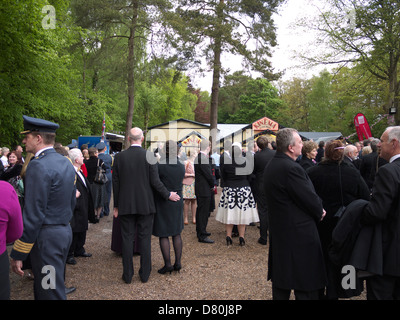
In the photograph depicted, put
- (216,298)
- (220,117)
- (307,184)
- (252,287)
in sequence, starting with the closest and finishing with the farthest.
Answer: (307,184) < (216,298) < (252,287) < (220,117)

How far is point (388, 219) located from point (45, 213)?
Result: 306 cm

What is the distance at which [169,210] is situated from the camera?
5305 millimetres

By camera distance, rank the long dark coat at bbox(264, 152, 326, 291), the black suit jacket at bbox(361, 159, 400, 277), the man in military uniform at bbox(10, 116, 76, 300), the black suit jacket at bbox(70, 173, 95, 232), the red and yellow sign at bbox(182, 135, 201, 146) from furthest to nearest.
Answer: the red and yellow sign at bbox(182, 135, 201, 146) → the black suit jacket at bbox(70, 173, 95, 232) → the long dark coat at bbox(264, 152, 326, 291) → the man in military uniform at bbox(10, 116, 76, 300) → the black suit jacket at bbox(361, 159, 400, 277)

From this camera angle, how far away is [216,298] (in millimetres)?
4457

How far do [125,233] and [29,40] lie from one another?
10.4 metres

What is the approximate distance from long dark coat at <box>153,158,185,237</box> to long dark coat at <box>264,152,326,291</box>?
7.89 ft

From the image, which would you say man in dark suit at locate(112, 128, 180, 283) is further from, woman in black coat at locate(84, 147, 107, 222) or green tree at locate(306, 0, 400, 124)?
green tree at locate(306, 0, 400, 124)

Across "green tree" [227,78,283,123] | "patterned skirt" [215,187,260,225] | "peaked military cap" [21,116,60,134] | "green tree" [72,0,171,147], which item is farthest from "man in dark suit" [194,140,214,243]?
"green tree" [227,78,283,123]

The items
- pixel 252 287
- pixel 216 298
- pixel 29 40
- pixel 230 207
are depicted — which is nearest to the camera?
pixel 216 298

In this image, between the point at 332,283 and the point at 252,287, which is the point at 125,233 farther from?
the point at 332,283

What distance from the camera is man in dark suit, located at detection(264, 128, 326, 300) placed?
3.07 metres

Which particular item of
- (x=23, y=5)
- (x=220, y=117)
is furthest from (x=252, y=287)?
(x=220, y=117)

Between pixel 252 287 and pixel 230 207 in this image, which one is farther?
pixel 230 207

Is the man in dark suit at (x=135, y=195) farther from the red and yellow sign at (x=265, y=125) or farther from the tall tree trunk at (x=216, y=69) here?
the red and yellow sign at (x=265, y=125)
